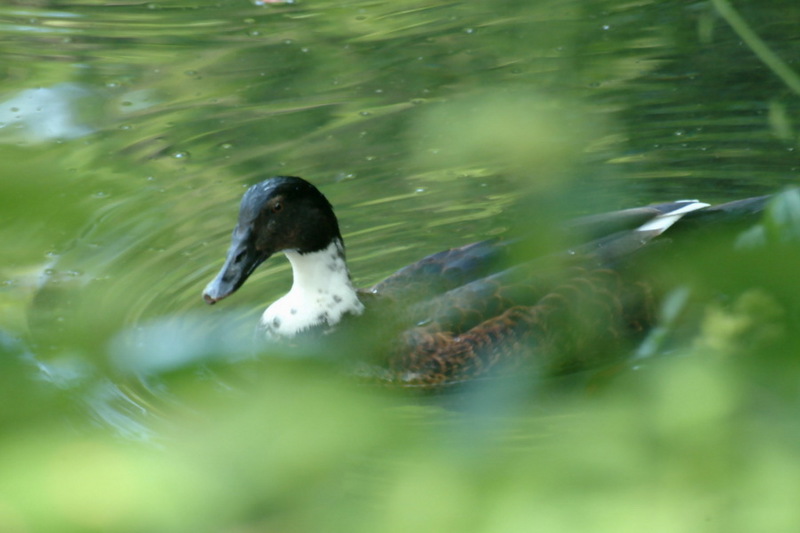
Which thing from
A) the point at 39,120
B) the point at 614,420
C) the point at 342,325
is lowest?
the point at 342,325

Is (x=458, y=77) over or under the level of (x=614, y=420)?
under

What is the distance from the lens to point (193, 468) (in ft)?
2.67

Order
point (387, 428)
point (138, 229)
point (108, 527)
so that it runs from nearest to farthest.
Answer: point (108, 527) → point (387, 428) → point (138, 229)

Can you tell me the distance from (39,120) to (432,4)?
2.59 m

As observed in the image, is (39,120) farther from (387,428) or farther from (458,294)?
(387,428)

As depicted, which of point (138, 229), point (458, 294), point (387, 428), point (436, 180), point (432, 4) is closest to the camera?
point (387, 428)

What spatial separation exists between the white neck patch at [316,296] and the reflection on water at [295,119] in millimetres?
329

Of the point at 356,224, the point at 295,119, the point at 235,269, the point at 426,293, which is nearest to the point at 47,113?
the point at 295,119

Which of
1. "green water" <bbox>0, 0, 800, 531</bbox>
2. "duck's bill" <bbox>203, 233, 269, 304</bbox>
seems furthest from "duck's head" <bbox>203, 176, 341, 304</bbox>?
"green water" <bbox>0, 0, 800, 531</bbox>

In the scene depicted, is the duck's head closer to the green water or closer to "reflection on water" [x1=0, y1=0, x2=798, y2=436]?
the green water

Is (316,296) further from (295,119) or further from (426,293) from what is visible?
(295,119)

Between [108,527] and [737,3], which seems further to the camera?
[737,3]

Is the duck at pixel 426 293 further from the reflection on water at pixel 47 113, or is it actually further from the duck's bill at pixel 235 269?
the reflection on water at pixel 47 113

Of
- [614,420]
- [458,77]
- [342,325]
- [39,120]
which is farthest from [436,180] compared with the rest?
[614,420]
